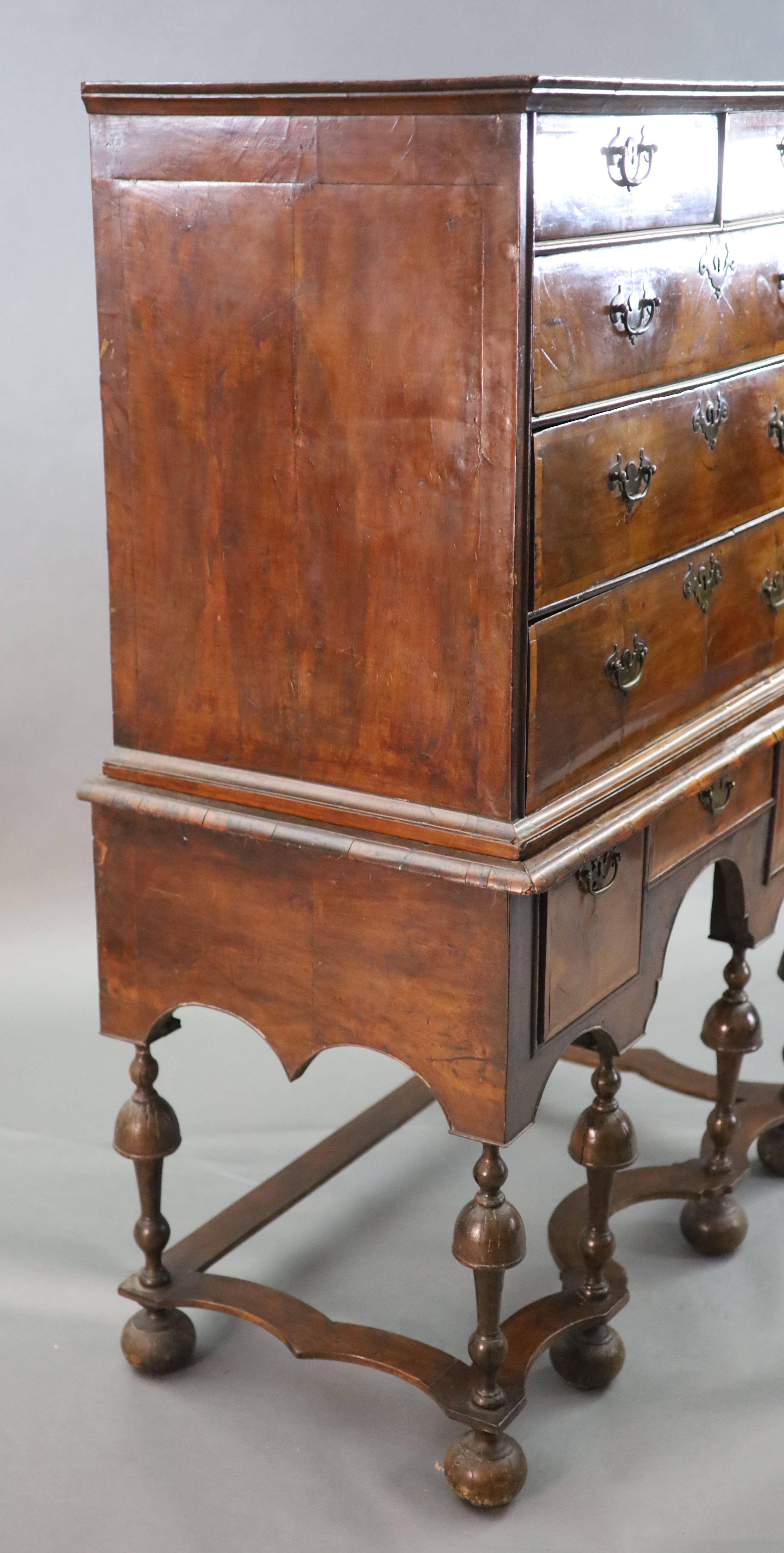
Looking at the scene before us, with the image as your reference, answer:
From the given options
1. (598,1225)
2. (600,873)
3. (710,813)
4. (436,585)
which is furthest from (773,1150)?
(436,585)

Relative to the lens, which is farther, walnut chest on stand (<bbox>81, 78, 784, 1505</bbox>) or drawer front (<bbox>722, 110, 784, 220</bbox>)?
drawer front (<bbox>722, 110, 784, 220</bbox>)

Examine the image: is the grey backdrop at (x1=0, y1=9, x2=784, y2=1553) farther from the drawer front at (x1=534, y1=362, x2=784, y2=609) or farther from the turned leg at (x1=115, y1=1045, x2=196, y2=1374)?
the drawer front at (x1=534, y1=362, x2=784, y2=609)

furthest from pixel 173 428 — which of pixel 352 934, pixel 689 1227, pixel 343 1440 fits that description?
pixel 689 1227

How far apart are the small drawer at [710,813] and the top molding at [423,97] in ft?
3.15

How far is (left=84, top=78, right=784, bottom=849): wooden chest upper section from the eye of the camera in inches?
83.0

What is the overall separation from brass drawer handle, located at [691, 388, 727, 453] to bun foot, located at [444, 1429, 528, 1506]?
4.71 ft

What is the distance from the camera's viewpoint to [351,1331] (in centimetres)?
267

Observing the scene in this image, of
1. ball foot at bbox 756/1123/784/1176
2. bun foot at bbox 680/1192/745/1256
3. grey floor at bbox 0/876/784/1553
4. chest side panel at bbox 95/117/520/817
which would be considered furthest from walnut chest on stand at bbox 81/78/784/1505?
ball foot at bbox 756/1123/784/1176

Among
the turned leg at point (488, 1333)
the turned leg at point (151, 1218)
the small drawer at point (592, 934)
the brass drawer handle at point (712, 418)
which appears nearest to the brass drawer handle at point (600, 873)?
the small drawer at point (592, 934)

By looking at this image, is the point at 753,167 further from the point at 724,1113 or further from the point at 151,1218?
the point at 151,1218

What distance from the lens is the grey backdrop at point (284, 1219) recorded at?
256cm

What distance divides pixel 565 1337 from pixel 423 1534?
A: 0.42 metres

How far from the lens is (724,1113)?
A: 3.17m

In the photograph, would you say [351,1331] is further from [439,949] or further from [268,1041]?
[439,949]
